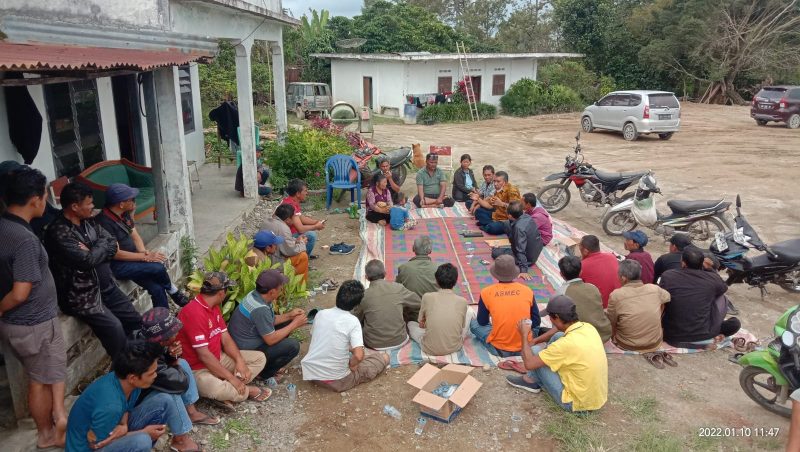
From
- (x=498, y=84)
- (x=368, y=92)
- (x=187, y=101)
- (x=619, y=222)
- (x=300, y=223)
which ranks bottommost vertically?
(x=619, y=222)

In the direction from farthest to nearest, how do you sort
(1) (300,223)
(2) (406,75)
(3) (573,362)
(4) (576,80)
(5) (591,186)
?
(4) (576,80) < (2) (406,75) < (5) (591,186) < (1) (300,223) < (3) (573,362)

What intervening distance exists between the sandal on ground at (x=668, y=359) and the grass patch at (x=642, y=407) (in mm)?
634

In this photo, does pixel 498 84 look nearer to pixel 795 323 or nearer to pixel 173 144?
pixel 173 144

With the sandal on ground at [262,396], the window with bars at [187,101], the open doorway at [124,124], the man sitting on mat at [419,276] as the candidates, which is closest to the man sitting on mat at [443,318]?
the man sitting on mat at [419,276]

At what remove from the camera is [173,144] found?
6574 millimetres

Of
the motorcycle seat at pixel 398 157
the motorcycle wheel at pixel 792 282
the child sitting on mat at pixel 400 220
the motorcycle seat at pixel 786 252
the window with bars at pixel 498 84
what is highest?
the window with bars at pixel 498 84

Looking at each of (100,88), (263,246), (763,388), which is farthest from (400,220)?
(763,388)

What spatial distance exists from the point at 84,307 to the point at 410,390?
8.63 feet

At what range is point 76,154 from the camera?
22.8ft

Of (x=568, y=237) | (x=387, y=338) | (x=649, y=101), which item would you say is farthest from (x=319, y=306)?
(x=649, y=101)

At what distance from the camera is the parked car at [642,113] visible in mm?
17547

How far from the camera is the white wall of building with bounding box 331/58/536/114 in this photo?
24.5 meters

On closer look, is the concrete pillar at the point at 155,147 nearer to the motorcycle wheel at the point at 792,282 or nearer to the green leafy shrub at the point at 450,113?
the motorcycle wheel at the point at 792,282

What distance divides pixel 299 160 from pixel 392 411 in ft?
24.1
